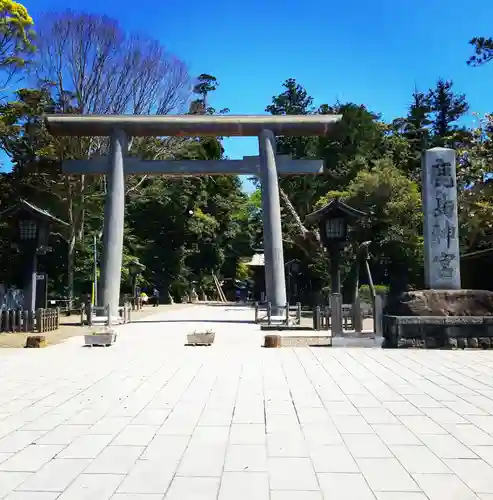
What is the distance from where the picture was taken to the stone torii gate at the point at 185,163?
65.3 ft

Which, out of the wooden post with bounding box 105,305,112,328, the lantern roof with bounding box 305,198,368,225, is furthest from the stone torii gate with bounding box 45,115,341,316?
the lantern roof with bounding box 305,198,368,225

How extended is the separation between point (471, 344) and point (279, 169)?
1112cm

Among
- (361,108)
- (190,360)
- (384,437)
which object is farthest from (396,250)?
(384,437)

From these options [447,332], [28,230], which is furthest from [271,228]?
[447,332]

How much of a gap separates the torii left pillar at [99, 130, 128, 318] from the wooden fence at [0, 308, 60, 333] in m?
2.78

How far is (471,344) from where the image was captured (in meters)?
12.1

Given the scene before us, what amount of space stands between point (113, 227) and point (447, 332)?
12597 mm

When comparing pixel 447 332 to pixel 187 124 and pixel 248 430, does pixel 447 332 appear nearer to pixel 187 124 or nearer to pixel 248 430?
pixel 248 430

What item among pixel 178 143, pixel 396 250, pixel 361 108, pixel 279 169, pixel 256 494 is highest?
pixel 361 108

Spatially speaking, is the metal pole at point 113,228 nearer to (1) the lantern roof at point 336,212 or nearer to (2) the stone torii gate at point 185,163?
(2) the stone torii gate at point 185,163

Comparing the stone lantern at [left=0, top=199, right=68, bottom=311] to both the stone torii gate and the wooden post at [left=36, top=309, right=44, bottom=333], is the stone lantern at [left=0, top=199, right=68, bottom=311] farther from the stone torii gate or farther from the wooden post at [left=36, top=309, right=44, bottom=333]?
the stone torii gate

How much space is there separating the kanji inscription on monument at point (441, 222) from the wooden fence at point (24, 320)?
11.3 meters

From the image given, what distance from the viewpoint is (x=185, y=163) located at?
68.6 feet

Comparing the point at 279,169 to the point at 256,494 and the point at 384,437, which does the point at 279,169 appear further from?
the point at 256,494
